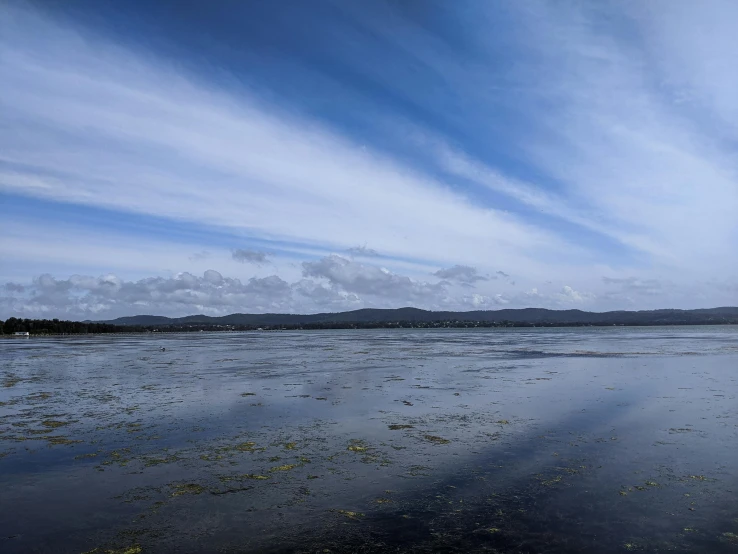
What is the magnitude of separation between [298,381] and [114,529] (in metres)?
17.4

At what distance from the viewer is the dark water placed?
23.2ft

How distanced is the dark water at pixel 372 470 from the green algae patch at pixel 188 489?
5 centimetres

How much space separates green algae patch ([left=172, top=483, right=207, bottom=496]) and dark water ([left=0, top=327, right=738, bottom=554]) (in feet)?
0.18

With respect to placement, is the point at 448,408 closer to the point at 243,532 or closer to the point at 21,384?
the point at 243,532

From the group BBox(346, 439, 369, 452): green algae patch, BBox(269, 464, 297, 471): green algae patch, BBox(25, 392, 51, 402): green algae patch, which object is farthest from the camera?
BBox(25, 392, 51, 402): green algae patch

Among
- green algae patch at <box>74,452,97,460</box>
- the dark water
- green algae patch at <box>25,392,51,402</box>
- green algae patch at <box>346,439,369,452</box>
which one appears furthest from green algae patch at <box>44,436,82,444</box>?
green algae patch at <box>25,392,51,402</box>

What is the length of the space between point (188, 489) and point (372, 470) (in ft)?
10.9

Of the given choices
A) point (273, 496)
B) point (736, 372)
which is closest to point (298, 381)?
point (273, 496)

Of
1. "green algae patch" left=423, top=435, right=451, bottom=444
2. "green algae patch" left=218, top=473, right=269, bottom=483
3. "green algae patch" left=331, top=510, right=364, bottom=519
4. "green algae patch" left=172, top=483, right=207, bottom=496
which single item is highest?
"green algae patch" left=423, top=435, right=451, bottom=444

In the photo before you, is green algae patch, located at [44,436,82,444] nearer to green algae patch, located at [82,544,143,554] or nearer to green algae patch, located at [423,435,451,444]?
green algae patch, located at [82,544,143,554]

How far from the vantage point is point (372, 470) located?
32.9 feet

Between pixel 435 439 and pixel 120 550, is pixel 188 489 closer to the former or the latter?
pixel 120 550

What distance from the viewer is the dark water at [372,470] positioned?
7066 millimetres

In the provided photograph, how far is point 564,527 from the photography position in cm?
726
